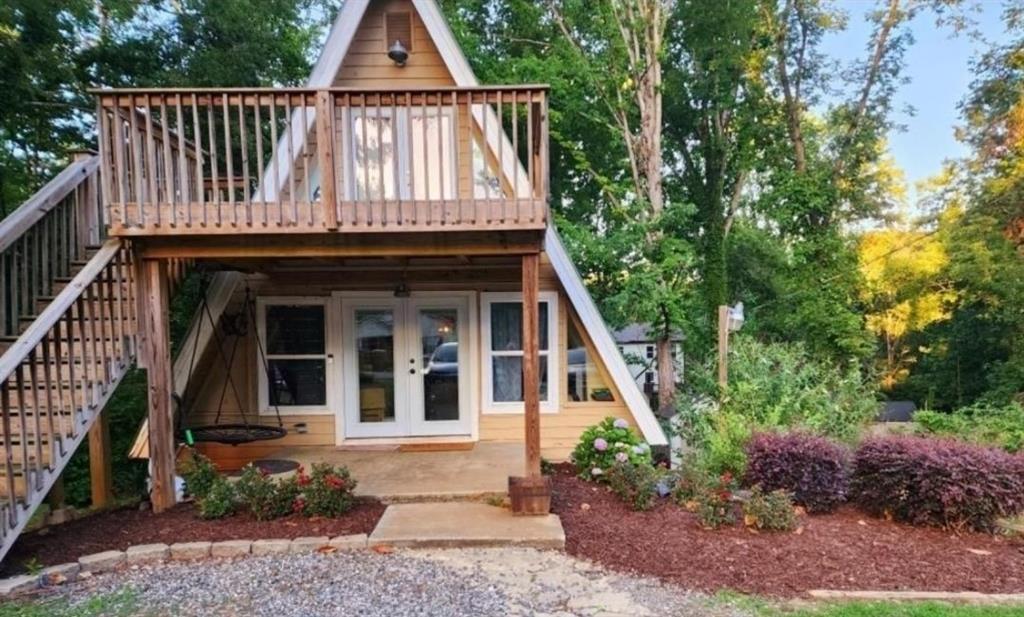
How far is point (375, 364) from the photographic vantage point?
674 cm

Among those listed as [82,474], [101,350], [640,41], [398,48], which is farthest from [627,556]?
[640,41]

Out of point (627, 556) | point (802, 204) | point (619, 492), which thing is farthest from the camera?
point (802, 204)

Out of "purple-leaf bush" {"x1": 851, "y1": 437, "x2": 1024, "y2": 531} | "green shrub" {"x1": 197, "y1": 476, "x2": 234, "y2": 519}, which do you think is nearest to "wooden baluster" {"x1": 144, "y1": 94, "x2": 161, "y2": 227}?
"green shrub" {"x1": 197, "y1": 476, "x2": 234, "y2": 519}

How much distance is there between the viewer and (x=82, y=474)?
7.31m

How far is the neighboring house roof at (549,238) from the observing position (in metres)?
6.25

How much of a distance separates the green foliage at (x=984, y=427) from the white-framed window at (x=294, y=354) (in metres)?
7.30

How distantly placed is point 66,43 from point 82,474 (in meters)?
6.00

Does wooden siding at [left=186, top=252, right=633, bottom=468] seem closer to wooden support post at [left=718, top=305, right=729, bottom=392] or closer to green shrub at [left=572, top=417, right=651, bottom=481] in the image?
green shrub at [left=572, top=417, right=651, bottom=481]

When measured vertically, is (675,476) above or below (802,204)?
below

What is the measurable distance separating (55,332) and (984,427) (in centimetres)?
961

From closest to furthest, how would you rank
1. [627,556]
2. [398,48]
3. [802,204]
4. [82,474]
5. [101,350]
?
[627,556]
[101,350]
[398,48]
[82,474]
[802,204]

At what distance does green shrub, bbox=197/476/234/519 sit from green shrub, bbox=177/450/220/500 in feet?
A: 0.58

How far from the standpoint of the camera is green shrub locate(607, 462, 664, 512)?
4.73 metres

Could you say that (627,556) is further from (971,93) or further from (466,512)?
(971,93)
